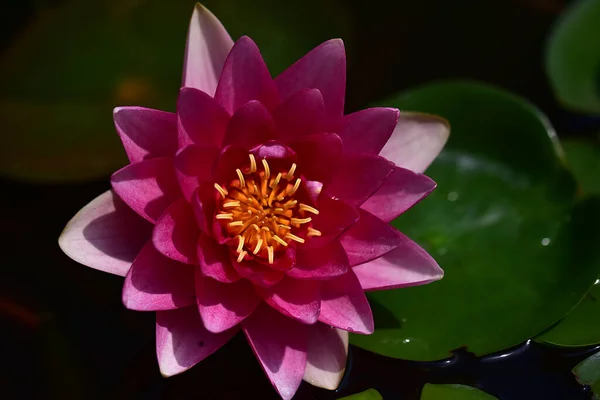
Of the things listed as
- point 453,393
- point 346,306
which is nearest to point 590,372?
point 453,393

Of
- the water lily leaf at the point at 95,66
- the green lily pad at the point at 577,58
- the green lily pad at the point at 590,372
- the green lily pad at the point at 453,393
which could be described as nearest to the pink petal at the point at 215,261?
the green lily pad at the point at 453,393

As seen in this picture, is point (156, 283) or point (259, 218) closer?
point (156, 283)

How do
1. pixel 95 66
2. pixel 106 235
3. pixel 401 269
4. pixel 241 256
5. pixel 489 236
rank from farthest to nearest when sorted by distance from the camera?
pixel 95 66 < pixel 489 236 < pixel 401 269 < pixel 106 235 < pixel 241 256

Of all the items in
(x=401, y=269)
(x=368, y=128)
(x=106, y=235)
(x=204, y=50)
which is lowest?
(x=401, y=269)

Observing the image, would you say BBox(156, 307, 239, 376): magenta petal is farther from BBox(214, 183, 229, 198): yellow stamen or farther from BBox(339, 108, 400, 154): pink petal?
BBox(339, 108, 400, 154): pink petal

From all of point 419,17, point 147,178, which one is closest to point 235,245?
point 147,178

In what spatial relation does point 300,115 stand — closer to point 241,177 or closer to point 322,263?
point 241,177

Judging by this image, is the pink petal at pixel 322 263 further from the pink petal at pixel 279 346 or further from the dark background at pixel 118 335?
the dark background at pixel 118 335

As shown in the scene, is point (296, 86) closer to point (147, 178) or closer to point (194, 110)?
point (194, 110)
